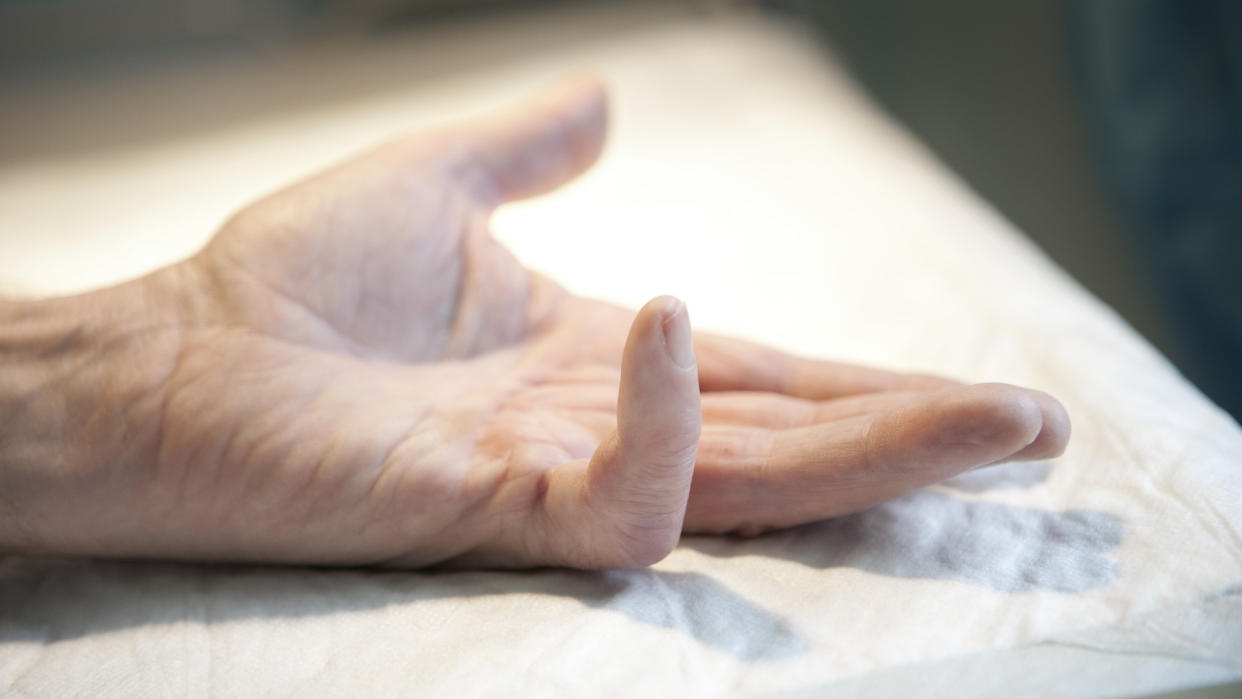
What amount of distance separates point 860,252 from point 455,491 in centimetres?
54

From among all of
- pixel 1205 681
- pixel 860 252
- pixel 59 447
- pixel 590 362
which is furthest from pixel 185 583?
pixel 860 252

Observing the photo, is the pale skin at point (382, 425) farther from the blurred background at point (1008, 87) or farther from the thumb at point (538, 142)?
the blurred background at point (1008, 87)

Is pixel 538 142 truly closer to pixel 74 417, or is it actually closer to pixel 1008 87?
pixel 74 417

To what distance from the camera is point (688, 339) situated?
1.52ft

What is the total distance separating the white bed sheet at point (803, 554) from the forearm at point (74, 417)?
1.8 inches

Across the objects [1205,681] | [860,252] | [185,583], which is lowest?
[185,583]

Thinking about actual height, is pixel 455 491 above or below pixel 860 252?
below

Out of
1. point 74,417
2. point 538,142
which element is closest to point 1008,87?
point 538,142

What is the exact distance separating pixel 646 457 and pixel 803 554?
0.15 metres

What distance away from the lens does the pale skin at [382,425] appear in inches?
20.4

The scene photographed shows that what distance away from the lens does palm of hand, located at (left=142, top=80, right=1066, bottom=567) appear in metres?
0.51

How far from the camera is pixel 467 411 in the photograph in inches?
25.5

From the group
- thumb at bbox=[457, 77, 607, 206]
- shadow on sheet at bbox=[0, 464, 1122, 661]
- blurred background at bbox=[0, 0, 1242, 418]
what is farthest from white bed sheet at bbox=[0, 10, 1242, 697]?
blurred background at bbox=[0, 0, 1242, 418]

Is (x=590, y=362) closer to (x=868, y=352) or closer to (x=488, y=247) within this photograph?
(x=488, y=247)
